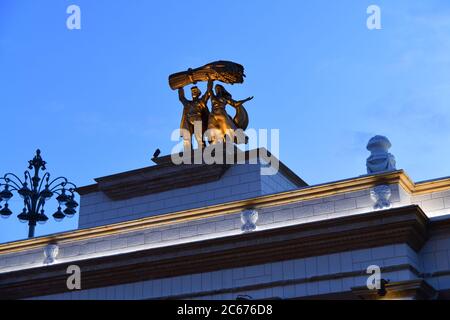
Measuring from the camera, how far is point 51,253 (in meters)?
21.2

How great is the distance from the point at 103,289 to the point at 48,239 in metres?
2.28

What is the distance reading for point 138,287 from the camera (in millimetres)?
19703

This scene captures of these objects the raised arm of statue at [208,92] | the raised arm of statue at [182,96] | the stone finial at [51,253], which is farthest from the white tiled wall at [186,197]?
the raised arm of statue at [182,96]

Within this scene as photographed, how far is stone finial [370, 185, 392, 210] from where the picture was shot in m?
17.6

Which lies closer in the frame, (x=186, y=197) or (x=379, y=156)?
(x=379, y=156)

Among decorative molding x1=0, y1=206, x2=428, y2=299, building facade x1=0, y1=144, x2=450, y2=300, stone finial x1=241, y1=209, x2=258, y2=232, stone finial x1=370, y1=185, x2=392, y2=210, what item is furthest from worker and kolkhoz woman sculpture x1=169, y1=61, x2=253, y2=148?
stone finial x1=370, y1=185, x2=392, y2=210

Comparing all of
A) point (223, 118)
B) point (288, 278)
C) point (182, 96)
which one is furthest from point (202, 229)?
point (182, 96)

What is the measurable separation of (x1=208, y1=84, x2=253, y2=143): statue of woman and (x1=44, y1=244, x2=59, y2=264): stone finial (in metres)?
4.63

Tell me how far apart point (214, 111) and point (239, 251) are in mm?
4142

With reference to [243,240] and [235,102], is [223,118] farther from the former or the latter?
[243,240]

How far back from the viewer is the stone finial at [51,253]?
21172 millimetres
